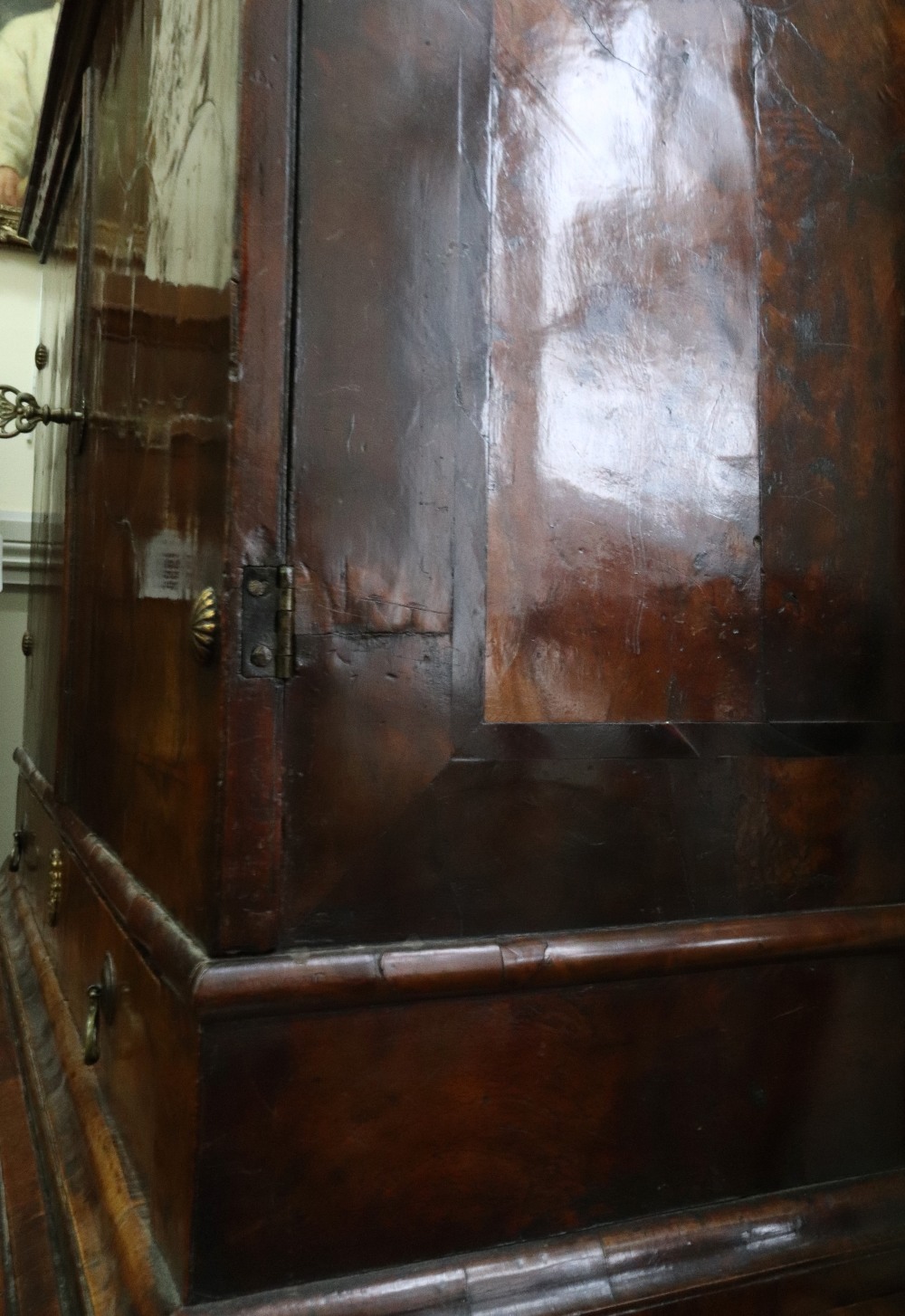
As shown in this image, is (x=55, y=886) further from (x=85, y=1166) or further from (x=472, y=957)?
(x=472, y=957)

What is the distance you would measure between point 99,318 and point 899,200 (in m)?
0.90

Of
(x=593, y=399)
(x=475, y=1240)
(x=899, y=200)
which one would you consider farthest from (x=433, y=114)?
(x=475, y=1240)

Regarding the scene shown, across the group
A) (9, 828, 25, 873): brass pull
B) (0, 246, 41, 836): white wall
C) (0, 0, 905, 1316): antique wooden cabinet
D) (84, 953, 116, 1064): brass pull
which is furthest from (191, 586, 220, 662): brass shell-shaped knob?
(0, 246, 41, 836): white wall

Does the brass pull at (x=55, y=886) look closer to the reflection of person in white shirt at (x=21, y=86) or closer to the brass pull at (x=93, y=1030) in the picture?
the brass pull at (x=93, y=1030)

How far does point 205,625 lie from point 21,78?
7.48ft

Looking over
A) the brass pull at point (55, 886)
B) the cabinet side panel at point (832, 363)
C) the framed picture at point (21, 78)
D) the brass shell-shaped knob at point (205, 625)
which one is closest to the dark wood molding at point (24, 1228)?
the brass pull at point (55, 886)

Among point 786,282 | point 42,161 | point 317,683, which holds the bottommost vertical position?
point 317,683

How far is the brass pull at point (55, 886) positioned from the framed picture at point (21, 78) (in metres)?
1.71

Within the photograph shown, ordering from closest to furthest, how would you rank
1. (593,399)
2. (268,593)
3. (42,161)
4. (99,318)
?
1. (268,593)
2. (593,399)
3. (99,318)
4. (42,161)

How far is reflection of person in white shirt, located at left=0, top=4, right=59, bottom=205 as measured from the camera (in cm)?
235

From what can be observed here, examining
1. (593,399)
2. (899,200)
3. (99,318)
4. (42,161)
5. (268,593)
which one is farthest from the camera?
(42,161)

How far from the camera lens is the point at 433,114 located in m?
0.76

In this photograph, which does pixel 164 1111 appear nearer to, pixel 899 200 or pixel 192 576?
pixel 192 576

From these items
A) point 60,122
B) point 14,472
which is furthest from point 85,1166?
point 14,472
